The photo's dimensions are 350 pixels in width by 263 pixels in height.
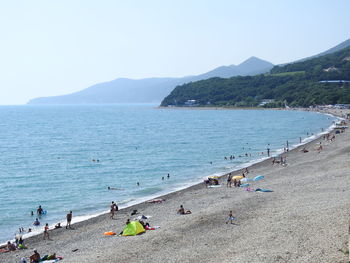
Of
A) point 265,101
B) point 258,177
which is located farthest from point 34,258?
point 265,101

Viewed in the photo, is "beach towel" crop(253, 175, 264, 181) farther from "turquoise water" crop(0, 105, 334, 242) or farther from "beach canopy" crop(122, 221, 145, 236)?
"beach canopy" crop(122, 221, 145, 236)

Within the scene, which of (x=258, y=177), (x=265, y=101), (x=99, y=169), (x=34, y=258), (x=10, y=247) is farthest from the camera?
(x=265, y=101)

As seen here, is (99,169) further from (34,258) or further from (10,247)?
(34,258)

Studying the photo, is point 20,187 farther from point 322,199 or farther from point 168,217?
point 322,199

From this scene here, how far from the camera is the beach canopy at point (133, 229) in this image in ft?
69.8

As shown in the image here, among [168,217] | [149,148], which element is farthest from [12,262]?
[149,148]

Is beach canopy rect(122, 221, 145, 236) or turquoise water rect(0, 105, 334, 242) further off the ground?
beach canopy rect(122, 221, 145, 236)

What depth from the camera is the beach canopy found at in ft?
69.8

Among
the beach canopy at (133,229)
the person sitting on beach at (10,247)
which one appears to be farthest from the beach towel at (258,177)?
the person sitting on beach at (10,247)

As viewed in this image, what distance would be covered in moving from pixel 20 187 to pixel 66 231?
1575cm

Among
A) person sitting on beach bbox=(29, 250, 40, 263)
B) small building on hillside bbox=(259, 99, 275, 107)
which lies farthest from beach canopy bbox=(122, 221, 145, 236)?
small building on hillside bbox=(259, 99, 275, 107)

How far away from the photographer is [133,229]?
21391 millimetres

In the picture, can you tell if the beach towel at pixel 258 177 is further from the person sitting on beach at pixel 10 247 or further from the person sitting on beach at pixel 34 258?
the person sitting on beach at pixel 34 258

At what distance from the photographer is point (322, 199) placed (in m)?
23.6
